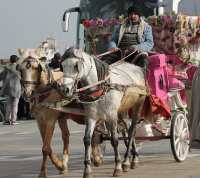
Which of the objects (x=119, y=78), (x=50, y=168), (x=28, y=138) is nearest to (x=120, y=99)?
(x=119, y=78)

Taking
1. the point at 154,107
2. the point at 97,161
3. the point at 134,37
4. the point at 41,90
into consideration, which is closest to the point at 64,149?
the point at 97,161

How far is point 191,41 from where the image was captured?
1407 centimetres

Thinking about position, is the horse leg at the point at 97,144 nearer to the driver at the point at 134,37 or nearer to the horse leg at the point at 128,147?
the horse leg at the point at 128,147

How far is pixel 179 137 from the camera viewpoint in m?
13.1

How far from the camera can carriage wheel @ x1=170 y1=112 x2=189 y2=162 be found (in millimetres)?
12719

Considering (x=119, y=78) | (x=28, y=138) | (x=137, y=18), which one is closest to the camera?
(x=119, y=78)

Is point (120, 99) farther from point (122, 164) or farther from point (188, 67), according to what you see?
point (188, 67)

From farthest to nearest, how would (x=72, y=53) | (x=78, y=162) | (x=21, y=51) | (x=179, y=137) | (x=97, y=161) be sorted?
1. (x=78, y=162)
2. (x=179, y=137)
3. (x=97, y=161)
4. (x=21, y=51)
5. (x=72, y=53)

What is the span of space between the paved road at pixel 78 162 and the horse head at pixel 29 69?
154cm

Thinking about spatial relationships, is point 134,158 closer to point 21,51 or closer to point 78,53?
point 78,53

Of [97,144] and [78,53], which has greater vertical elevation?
[78,53]

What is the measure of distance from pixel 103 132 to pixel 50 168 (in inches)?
43.4

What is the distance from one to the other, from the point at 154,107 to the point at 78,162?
74.3 inches

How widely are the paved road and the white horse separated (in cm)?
60
